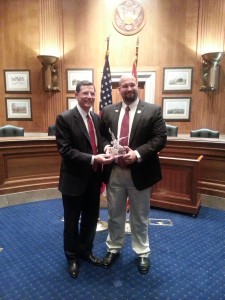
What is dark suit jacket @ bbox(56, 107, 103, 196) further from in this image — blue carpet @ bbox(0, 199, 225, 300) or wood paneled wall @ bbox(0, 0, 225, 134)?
wood paneled wall @ bbox(0, 0, 225, 134)

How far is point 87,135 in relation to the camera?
2.00 metres

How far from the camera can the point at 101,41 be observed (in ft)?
19.2

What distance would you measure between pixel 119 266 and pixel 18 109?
5063 mm

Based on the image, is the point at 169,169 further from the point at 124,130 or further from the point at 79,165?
the point at 79,165

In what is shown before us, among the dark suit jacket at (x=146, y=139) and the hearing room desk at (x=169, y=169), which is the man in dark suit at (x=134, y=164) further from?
the hearing room desk at (x=169, y=169)

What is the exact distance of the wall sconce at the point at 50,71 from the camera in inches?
224

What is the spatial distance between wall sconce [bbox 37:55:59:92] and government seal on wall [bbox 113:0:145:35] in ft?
5.47

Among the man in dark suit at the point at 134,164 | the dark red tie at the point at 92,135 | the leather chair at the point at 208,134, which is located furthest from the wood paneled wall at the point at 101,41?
the dark red tie at the point at 92,135

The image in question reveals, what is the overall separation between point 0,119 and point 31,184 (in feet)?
10.3

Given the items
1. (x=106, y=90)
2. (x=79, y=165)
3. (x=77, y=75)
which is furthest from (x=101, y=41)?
(x=79, y=165)

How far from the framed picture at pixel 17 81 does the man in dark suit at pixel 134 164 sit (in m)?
4.62

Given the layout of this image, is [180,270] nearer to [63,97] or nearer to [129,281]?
[129,281]

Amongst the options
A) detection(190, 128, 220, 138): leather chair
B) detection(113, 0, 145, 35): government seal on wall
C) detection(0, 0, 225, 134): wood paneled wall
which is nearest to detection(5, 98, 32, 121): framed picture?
detection(0, 0, 225, 134): wood paneled wall

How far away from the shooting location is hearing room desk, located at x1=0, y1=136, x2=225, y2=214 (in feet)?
10.9
